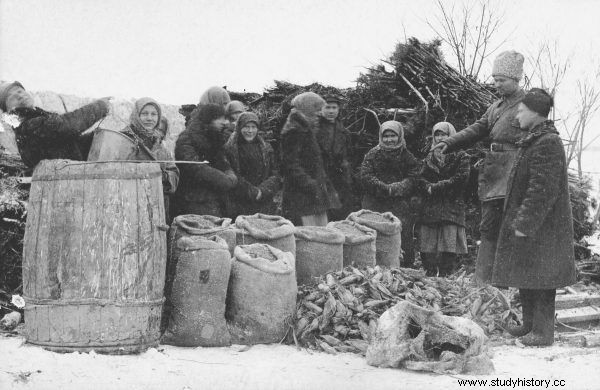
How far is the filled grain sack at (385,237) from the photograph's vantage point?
6.76 m

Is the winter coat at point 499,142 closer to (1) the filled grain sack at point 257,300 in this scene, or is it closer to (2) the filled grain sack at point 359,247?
(2) the filled grain sack at point 359,247

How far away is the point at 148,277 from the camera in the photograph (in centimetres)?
452

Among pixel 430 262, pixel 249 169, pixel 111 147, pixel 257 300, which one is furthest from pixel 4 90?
pixel 430 262

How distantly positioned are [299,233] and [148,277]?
1772 mm

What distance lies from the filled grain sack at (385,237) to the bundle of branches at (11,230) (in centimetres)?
296

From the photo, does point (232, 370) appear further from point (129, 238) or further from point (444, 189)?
point (444, 189)

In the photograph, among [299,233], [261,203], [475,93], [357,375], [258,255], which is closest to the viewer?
[357,375]

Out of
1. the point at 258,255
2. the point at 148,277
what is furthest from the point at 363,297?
the point at 148,277

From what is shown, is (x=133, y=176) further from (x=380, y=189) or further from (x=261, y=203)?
(x=380, y=189)

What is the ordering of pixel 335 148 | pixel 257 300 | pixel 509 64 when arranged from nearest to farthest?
pixel 257 300 → pixel 509 64 → pixel 335 148

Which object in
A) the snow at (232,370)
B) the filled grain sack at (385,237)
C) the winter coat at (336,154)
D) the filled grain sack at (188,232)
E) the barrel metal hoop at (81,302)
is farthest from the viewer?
the winter coat at (336,154)

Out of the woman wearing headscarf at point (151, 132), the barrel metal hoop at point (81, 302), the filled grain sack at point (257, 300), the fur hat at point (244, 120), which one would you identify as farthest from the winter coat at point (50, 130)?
the fur hat at point (244, 120)

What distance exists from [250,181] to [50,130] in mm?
2569

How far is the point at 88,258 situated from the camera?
14.3 ft
